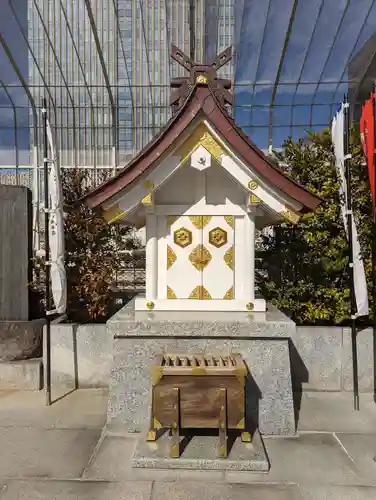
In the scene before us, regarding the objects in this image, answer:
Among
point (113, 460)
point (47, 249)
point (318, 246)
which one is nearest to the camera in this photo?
point (113, 460)

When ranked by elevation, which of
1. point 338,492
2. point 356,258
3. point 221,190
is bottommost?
point 338,492

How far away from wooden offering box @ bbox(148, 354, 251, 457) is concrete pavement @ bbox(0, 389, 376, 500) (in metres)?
0.42

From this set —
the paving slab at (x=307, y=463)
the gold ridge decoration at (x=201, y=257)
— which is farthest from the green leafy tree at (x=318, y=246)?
the paving slab at (x=307, y=463)

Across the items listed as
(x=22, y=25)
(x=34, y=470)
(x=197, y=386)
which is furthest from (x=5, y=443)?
(x=22, y=25)

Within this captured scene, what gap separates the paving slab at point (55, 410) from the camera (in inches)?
194

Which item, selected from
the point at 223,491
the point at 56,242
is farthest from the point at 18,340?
the point at 223,491

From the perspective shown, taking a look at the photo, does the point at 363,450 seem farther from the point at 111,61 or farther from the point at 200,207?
the point at 111,61

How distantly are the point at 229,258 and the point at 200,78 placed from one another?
2.30 meters

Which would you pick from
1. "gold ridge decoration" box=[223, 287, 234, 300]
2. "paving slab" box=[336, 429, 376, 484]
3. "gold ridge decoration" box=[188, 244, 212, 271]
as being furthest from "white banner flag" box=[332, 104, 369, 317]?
"gold ridge decoration" box=[188, 244, 212, 271]

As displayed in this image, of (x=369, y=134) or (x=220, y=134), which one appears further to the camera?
(x=369, y=134)

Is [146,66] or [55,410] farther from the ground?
[146,66]

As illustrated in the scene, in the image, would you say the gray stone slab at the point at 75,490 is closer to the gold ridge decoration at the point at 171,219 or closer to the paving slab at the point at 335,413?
the paving slab at the point at 335,413

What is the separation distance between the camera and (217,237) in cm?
534

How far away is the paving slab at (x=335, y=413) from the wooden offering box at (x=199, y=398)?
4.43ft
